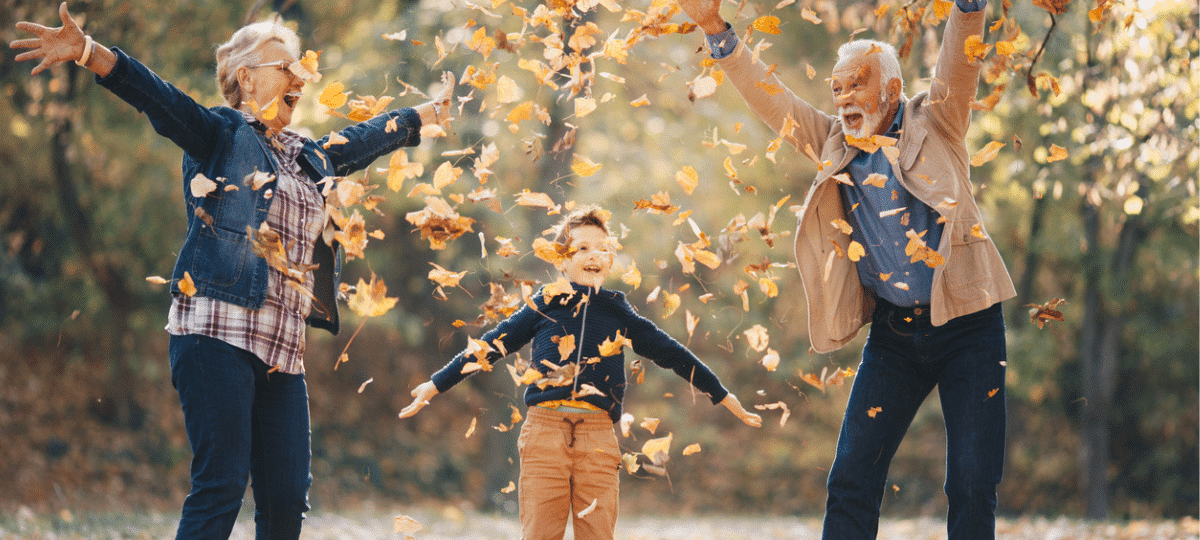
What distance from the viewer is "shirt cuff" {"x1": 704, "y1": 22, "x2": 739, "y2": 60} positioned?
9.68 ft

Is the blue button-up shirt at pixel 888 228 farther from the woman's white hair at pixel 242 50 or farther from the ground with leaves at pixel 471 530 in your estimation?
the ground with leaves at pixel 471 530

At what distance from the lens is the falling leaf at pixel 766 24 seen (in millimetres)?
2947

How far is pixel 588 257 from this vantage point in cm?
328

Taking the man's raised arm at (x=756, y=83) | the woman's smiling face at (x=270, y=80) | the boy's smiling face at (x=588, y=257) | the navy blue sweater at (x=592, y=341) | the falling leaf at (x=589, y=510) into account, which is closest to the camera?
the woman's smiling face at (x=270, y=80)

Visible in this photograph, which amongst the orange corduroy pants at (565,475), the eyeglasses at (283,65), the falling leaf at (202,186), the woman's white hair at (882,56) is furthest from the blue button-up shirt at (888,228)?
the falling leaf at (202,186)

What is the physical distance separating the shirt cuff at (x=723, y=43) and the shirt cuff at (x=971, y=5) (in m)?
0.66

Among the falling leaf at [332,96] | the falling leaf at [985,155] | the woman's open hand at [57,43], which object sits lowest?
the woman's open hand at [57,43]

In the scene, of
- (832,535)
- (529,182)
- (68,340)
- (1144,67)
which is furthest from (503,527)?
(68,340)

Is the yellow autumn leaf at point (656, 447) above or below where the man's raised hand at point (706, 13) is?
below

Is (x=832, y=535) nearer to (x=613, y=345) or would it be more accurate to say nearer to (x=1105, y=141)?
(x=613, y=345)

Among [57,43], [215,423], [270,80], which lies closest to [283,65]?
[270,80]

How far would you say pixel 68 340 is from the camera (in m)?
12.3

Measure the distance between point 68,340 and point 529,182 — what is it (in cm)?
679

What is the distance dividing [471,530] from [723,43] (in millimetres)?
5211
